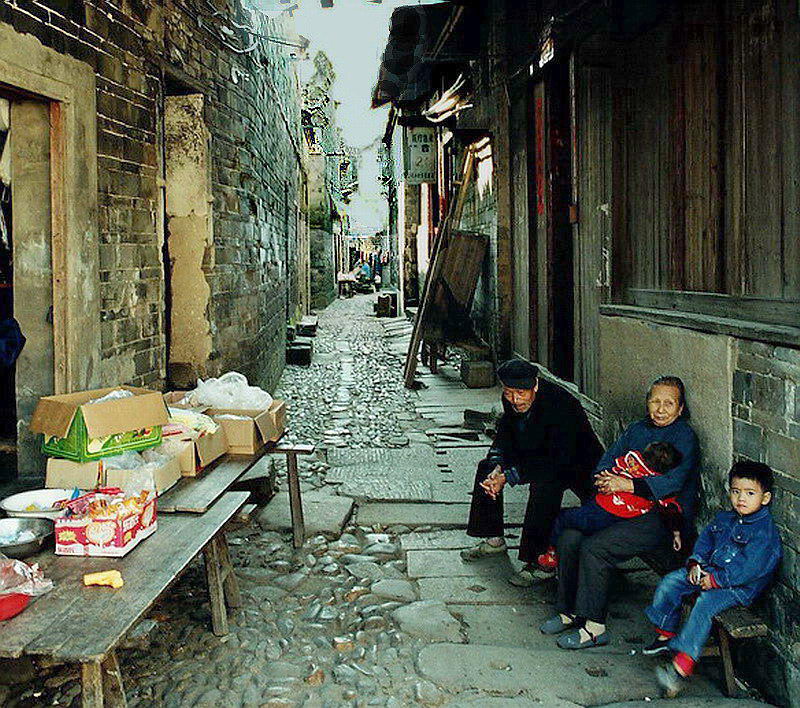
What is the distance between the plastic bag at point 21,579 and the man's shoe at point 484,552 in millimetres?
2611

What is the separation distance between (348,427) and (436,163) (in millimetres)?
8734

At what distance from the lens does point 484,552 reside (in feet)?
16.1

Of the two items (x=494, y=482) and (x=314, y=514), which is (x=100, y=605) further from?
(x=314, y=514)

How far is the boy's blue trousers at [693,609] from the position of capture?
3230 mm

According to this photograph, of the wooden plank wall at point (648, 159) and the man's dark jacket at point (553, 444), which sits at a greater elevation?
the wooden plank wall at point (648, 159)

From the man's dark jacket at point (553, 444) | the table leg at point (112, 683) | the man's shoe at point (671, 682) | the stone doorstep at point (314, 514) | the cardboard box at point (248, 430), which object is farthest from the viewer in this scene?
the stone doorstep at point (314, 514)

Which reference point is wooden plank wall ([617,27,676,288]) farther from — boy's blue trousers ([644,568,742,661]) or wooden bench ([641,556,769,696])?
wooden bench ([641,556,769,696])

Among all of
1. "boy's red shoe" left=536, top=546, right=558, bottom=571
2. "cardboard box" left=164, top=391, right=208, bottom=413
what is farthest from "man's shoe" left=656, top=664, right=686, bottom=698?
"cardboard box" left=164, top=391, right=208, bottom=413

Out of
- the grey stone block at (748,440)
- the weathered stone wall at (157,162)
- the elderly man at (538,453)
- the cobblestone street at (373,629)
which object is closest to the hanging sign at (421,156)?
the weathered stone wall at (157,162)

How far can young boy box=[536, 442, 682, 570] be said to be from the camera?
3.88 m

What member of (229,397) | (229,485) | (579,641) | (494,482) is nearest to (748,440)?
(579,641)

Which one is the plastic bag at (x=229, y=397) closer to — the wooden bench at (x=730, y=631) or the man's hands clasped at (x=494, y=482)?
the man's hands clasped at (x=494, y=482)

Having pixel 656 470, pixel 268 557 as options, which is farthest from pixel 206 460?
pixel 656 470

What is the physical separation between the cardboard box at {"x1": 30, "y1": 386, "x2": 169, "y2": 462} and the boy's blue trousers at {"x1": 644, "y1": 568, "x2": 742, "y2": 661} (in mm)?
2474
